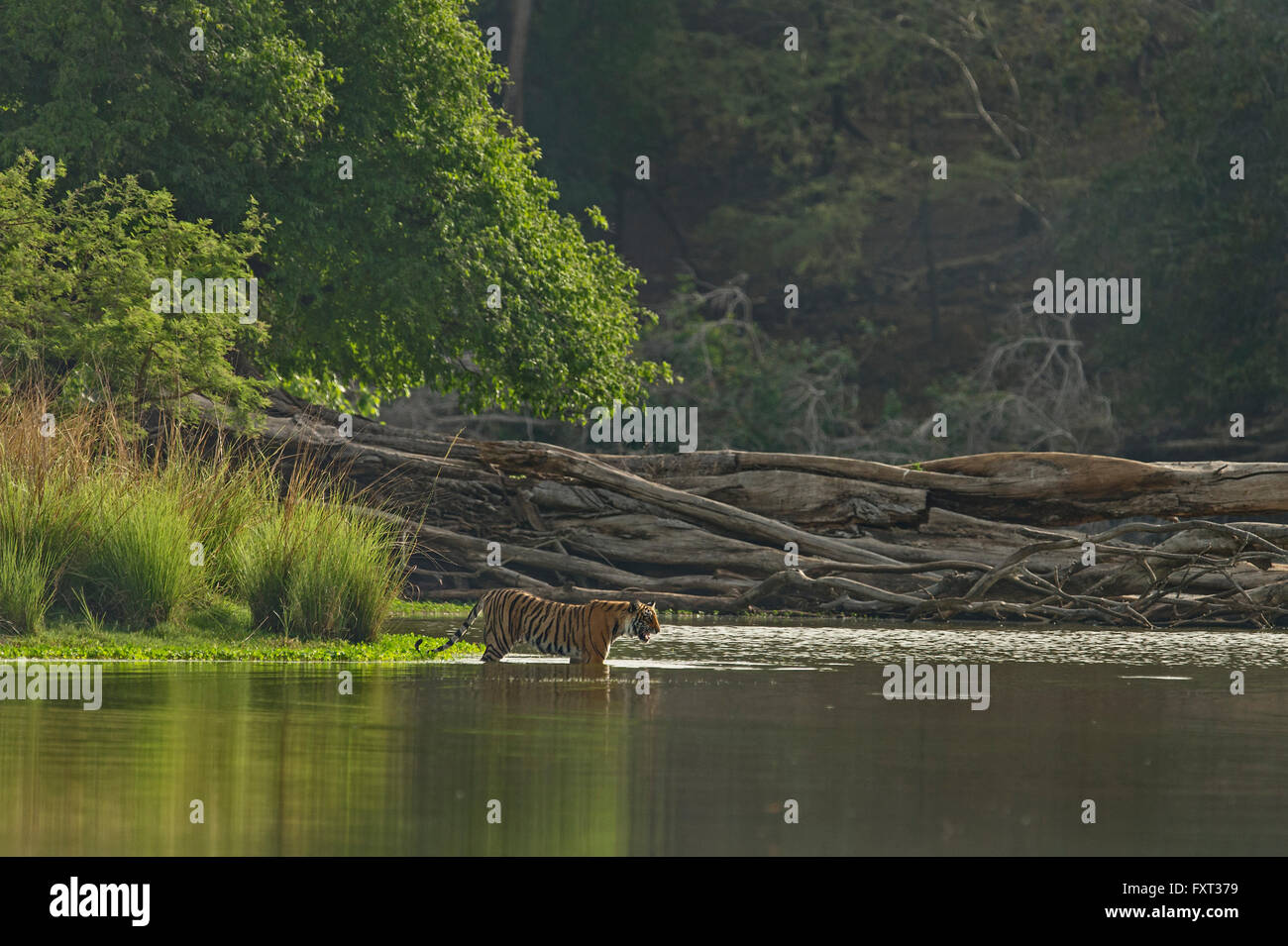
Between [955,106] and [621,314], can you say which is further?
[955,106]

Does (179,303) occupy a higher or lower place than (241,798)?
higher

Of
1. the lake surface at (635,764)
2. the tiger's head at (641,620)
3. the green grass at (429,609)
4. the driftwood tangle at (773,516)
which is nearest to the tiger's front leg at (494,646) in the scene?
the lake surface at (635,764)

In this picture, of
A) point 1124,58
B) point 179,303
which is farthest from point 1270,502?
point 1124,58

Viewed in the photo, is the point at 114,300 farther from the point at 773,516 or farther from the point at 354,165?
the point at 773,516

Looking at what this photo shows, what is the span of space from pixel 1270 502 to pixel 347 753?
16.3 metres

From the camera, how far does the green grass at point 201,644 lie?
13.9 metres

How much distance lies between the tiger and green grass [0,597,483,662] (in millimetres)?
424

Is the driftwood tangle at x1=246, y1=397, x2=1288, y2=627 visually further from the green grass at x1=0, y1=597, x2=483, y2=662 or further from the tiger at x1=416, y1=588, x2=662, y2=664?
the tiger at x1=416, y1=588, x2=662, y2=664

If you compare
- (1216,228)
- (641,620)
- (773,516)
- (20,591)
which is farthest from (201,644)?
(1216,228)

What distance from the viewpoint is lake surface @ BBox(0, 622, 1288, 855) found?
6.65 meters

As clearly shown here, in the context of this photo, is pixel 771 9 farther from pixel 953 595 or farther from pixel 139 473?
pixel 139 473

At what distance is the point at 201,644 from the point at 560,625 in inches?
109

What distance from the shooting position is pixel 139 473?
16.6 meters

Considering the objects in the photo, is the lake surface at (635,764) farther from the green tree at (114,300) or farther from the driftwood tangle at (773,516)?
the green tree at (114,300)
